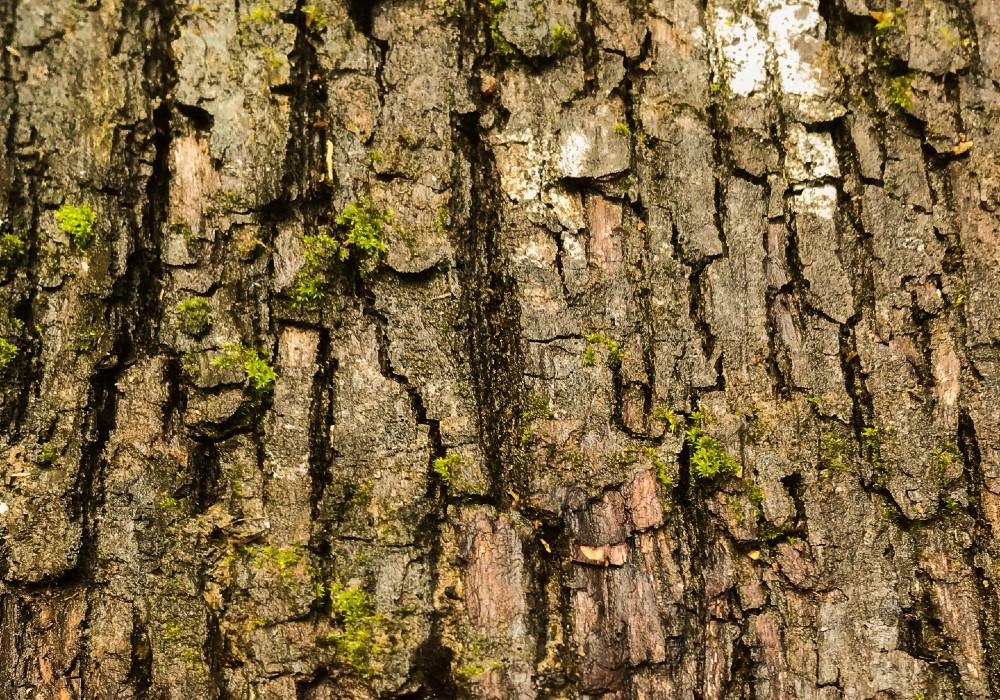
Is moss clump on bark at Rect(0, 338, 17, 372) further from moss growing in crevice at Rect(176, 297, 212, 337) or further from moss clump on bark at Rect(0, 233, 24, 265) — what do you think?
moss growing in crevice at Rect(176, 297, 212, 337)

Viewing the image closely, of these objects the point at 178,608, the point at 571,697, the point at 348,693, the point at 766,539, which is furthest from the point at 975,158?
Result: the point at 178,608

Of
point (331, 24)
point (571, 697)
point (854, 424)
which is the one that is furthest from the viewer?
point (331, 24)

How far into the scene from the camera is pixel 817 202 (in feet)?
6.70

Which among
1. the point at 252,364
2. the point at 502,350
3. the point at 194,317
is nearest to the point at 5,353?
the point at 194,317

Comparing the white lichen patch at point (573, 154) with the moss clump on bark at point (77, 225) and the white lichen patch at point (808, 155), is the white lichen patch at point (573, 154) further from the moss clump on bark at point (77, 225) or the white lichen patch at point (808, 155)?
the moss clump on bark at point (77, 225)

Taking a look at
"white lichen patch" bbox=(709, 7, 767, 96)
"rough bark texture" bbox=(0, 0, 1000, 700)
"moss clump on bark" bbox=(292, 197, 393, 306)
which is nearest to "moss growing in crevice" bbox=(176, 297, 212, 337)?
"rough bark texture" bbox=(0, 0, 1000, 700)

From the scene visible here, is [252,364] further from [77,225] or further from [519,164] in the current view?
[519,164]

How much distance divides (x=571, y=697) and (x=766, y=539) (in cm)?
73

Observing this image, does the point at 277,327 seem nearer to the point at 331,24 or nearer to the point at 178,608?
the point at 178,608

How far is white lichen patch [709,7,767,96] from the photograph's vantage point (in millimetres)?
2096

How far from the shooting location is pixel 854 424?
1940 millimetres

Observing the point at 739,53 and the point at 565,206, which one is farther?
the point at 739,53

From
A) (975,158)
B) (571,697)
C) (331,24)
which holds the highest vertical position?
(331,24)

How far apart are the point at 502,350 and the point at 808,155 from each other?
118 cm
